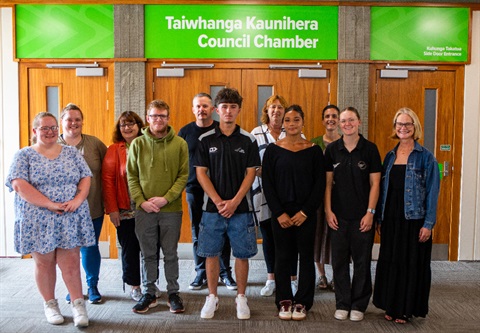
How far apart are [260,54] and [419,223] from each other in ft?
8.85

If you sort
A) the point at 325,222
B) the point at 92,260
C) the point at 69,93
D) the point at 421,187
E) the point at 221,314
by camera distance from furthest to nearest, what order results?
the point at 69,93 < the point at 325,222 < the point at 92,260 < the point at 221,314 < the point at 421,187

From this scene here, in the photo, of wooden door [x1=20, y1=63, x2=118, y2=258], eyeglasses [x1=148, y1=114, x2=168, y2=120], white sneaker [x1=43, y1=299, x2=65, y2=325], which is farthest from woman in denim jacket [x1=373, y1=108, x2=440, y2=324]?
wooden door [x1=20, y1=63, x2=118, y2=258]

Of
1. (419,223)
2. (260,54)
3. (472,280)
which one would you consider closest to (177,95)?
(260,54)

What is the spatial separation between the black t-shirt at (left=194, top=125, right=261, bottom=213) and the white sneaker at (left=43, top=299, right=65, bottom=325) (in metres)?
1.33

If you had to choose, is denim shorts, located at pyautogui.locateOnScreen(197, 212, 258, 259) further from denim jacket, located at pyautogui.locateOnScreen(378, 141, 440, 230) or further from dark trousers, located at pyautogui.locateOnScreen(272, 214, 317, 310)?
denim jacket, located at pyautogui.locateOnScreen(378, 141, 440, 230)

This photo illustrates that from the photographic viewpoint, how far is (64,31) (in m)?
5.02

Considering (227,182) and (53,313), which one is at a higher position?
(227,182)

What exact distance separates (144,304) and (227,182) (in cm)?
118

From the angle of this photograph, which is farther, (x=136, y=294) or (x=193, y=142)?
(x=193, y=142)

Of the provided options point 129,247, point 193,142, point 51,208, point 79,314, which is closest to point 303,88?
point 193,142

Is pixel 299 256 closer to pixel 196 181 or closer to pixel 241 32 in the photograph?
pixel 196 181

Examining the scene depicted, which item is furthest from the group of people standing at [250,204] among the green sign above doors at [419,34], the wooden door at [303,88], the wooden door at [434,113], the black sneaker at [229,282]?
the green sign above doors at [419,34]

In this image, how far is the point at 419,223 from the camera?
3.22 m

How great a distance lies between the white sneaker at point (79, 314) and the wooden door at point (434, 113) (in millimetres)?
3529
